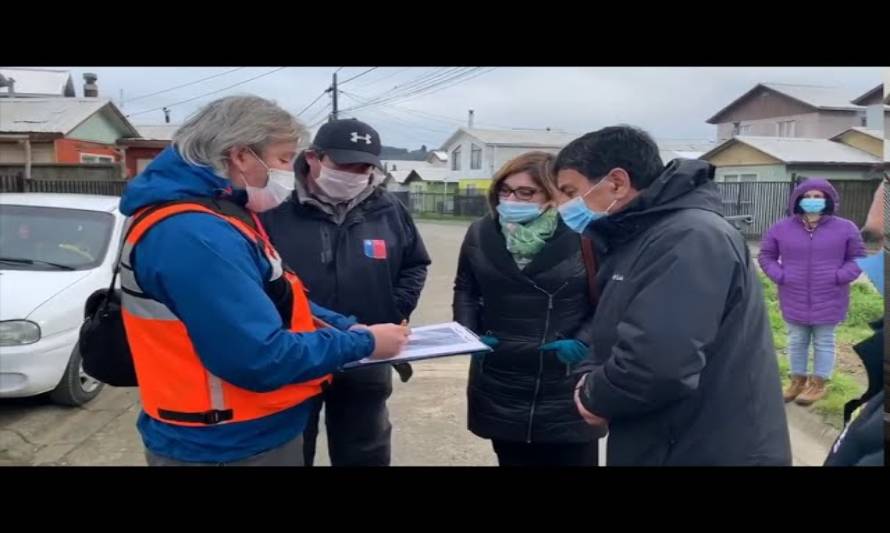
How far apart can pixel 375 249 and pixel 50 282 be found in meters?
2.96

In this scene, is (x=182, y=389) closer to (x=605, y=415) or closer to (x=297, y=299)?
(x=297, y=299)

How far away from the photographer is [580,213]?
205 cm

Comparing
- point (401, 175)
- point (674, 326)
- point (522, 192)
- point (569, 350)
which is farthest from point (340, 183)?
point (401, 175)

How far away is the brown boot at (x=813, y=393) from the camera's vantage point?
4867mm

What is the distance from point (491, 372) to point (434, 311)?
5.78 meters

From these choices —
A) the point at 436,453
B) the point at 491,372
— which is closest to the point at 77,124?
the point at 436,453

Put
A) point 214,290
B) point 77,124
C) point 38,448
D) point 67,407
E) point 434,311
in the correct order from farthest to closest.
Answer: point 77,124
point 434,311
point 67,407
point 38,448
point 214,290

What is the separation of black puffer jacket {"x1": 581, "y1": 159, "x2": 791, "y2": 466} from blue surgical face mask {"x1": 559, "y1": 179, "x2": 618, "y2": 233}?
11 centimetres

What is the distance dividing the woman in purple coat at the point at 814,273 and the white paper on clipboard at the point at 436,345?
136 inches

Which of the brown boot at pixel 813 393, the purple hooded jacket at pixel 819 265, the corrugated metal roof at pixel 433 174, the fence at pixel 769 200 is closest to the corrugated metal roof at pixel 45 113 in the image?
the fence at pixel 769 200

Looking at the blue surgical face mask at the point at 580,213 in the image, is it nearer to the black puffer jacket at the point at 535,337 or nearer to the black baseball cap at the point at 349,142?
the black puffer jacket at the point at 535,337

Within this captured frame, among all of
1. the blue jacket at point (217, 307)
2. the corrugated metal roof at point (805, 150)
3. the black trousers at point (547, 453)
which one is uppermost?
the corrugated metal roof at point (805, 150)

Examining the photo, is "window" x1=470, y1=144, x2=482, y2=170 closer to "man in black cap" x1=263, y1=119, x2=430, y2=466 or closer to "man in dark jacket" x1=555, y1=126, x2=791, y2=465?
"man in black cap" x1=263, y1=119, x2=430, y2=466

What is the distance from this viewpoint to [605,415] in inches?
69.6
